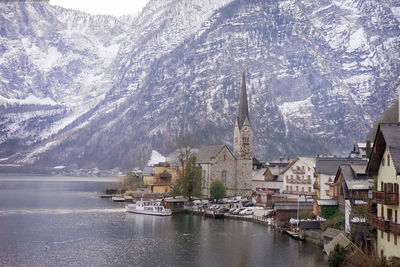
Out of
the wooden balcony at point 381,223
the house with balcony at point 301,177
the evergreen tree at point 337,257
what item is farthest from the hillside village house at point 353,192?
the house with balcony at point 301,177

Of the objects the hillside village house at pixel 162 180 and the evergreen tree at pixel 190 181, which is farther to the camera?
the hillside village house at pixel 162 180

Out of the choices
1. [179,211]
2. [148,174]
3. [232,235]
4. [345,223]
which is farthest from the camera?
[148,174]

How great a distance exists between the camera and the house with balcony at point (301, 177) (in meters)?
99.2

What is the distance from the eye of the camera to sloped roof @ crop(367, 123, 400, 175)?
124ft

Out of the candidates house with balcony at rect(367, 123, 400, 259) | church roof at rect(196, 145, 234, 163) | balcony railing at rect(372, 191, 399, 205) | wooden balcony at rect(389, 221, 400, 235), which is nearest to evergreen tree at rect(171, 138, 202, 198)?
church roof at rect(196, 145, 234, 163)

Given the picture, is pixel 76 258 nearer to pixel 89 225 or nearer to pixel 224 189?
pixel 89 225

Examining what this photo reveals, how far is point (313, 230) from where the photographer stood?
2709 inches

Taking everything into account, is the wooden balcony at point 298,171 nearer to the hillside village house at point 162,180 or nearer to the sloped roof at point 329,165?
the sloped roof at point 329,165

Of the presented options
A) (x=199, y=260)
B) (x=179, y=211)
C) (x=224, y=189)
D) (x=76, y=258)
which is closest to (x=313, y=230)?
(x=199, y=260)

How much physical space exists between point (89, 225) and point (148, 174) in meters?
76.4

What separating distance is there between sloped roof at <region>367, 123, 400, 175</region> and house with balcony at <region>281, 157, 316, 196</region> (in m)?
56.2

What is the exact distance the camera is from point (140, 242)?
224 feet

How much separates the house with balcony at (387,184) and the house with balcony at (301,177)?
55858 millimetres

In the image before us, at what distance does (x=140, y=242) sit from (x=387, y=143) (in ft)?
124
